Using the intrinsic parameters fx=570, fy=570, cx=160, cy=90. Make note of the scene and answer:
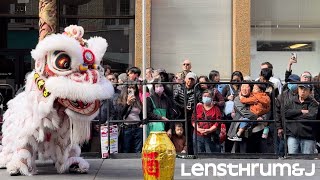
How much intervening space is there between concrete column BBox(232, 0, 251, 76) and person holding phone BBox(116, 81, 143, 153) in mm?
5229

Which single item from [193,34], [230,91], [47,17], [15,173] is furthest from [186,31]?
[15,173]

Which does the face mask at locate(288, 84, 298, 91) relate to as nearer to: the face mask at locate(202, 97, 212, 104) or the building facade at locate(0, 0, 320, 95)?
the face mask at locate(202, 97, 212, 104)

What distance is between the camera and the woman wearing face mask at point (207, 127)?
10.5m

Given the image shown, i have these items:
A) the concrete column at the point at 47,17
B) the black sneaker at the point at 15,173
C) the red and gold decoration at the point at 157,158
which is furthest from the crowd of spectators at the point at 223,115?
the concrete column at the point at 47,17

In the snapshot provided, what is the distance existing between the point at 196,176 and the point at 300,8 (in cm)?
920

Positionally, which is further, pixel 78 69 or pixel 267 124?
pixel 267 124

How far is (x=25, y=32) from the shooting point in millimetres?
16281

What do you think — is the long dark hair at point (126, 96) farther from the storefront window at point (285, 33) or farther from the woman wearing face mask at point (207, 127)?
the storefront window at point (285, 33)

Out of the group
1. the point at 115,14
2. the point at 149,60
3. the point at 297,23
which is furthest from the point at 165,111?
the point at 297,23

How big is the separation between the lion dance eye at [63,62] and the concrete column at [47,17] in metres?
6.21

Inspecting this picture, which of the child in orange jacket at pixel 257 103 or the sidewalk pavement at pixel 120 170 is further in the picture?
the child in orange jacket at pixel 257 103

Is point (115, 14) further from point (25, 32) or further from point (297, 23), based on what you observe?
point (297, 23)

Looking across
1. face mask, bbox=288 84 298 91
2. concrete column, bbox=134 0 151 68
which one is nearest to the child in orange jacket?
face mask, bbox=288 84 298 91

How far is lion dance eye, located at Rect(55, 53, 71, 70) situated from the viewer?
25.3ft
